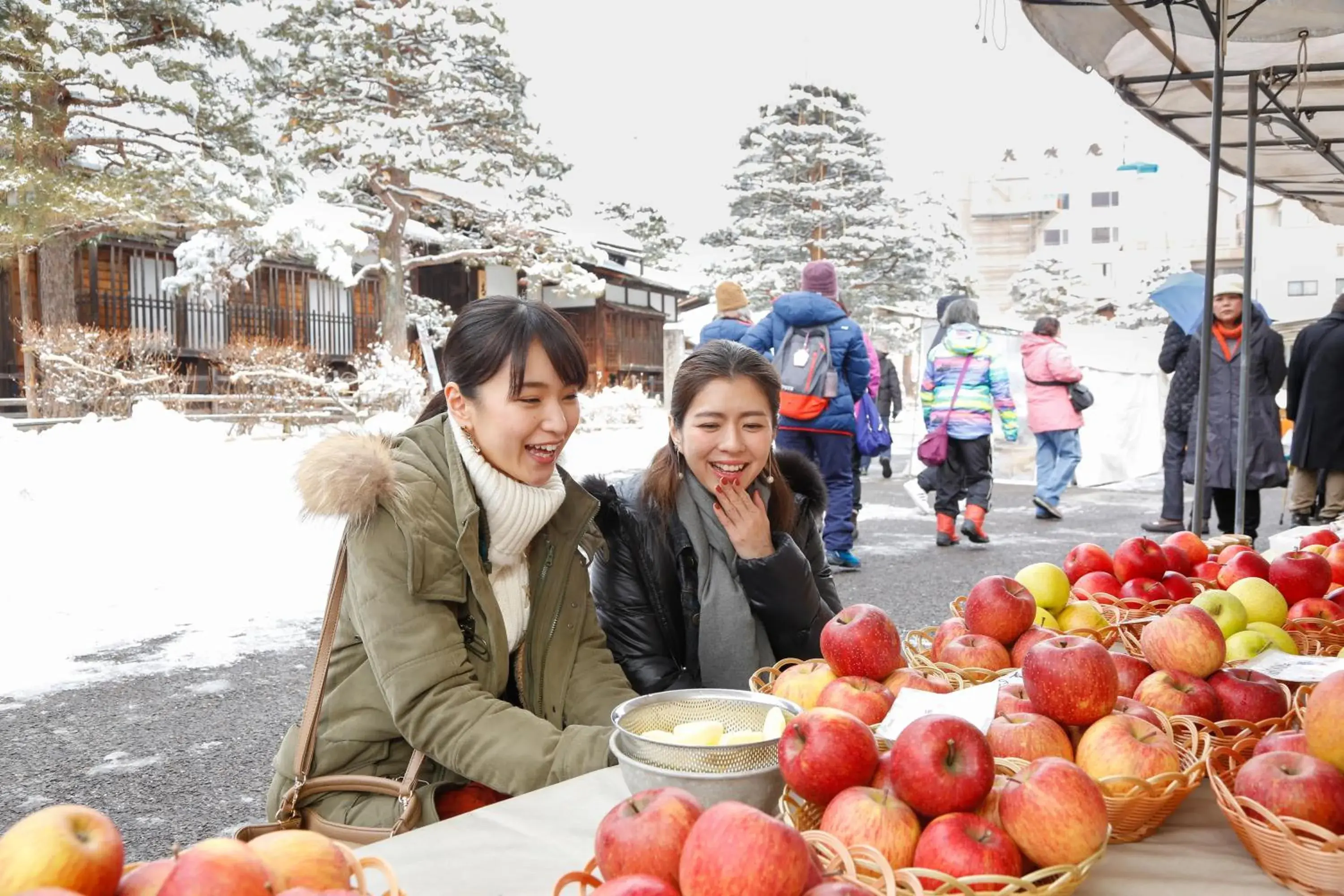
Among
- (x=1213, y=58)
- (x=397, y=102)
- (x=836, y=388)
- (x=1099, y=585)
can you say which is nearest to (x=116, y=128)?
(x=397, y=102)

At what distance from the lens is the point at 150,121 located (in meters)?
15.2

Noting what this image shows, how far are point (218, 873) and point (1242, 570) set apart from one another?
107 inches

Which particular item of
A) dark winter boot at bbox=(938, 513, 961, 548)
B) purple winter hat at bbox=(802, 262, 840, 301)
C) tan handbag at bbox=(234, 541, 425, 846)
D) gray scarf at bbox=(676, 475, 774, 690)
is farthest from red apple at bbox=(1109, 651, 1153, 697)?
dark winter boot at bbox=(938, 513, 961, 548)

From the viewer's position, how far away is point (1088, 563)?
3.06 metres

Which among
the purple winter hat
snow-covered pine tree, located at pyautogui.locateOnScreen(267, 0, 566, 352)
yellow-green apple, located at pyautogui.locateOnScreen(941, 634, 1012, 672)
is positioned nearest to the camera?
yellow-green apple, located at pyautogui.locateOnScreen(941, 634, 1012, 672)

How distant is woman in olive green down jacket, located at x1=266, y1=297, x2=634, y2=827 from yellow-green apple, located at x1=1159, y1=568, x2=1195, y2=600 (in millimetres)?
1545

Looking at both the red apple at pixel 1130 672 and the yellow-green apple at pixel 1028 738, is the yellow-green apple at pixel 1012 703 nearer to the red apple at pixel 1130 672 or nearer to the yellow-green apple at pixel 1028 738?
the yellow-green apple at pixel 1028 738

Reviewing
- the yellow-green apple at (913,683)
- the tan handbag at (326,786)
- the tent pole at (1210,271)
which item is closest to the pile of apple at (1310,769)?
the yellow-green apple at (913,683)

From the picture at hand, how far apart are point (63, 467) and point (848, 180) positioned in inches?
889

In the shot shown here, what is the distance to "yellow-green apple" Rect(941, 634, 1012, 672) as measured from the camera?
211 cm

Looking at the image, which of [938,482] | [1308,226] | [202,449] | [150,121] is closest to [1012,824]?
[938,482]

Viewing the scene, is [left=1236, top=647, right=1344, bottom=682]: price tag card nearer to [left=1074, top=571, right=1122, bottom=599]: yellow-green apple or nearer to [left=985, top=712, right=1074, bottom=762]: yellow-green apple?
[left=1074, top=571, right=1122, bottom=599]: yellow-green apple

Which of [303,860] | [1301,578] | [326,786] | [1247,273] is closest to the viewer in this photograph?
[303,860]

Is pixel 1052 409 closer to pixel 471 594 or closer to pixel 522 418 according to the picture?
pixel 522 418
